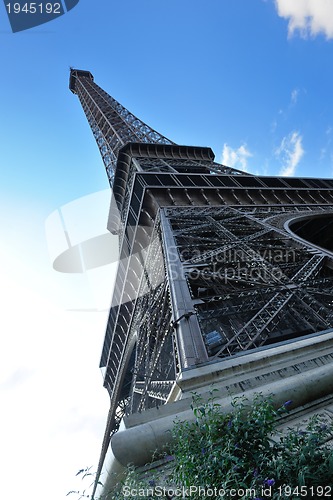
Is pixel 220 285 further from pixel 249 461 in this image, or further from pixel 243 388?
pixel 249 461

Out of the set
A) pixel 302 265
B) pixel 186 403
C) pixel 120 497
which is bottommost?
pixel 120 497

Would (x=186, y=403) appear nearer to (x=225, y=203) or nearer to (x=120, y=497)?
(x=120, y=497)

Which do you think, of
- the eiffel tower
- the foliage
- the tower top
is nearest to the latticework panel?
the eiffel tower

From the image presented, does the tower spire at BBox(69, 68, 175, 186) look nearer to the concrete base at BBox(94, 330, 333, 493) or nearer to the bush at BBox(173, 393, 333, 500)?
the concrete base at BBox(94, 330, 333, 493)

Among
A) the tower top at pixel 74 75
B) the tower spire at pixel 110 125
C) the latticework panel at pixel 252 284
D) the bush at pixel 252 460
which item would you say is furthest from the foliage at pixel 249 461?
the tower top at pixel 74 75

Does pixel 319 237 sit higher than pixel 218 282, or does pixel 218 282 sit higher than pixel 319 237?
pixel 319 237

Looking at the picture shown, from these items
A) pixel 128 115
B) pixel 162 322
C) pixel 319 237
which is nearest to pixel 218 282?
pixel 162 322
